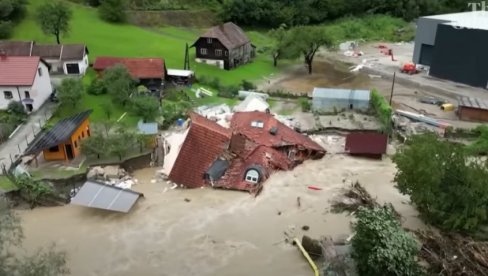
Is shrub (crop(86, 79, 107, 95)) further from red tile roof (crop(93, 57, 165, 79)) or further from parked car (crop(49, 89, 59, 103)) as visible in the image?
red tile roof (crop(93, 57, 165, 79))

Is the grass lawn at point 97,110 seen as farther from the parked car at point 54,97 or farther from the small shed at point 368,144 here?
the small shed at point 368,144

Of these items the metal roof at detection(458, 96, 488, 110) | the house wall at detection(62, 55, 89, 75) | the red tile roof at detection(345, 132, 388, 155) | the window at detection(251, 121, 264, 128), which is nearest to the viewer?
the red tile roof at detection(345, 132, 388, 155)

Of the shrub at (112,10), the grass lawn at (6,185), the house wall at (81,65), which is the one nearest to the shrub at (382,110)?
the grass lawn at (6,185)

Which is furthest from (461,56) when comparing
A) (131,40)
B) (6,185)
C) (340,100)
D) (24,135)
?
(6,185)

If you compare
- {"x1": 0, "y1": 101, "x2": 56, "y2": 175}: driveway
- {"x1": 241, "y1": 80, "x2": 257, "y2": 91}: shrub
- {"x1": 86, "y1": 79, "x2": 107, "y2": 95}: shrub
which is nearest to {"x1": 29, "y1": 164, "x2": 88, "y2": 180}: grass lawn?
{"x1": 0, "y1": 101, "x2": 56, "y2": 175}: driveway

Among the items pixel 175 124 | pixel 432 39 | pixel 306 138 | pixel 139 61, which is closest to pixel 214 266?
pixel 306 138

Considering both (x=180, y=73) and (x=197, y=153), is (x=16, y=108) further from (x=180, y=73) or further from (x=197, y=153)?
(x=197, y=153)
